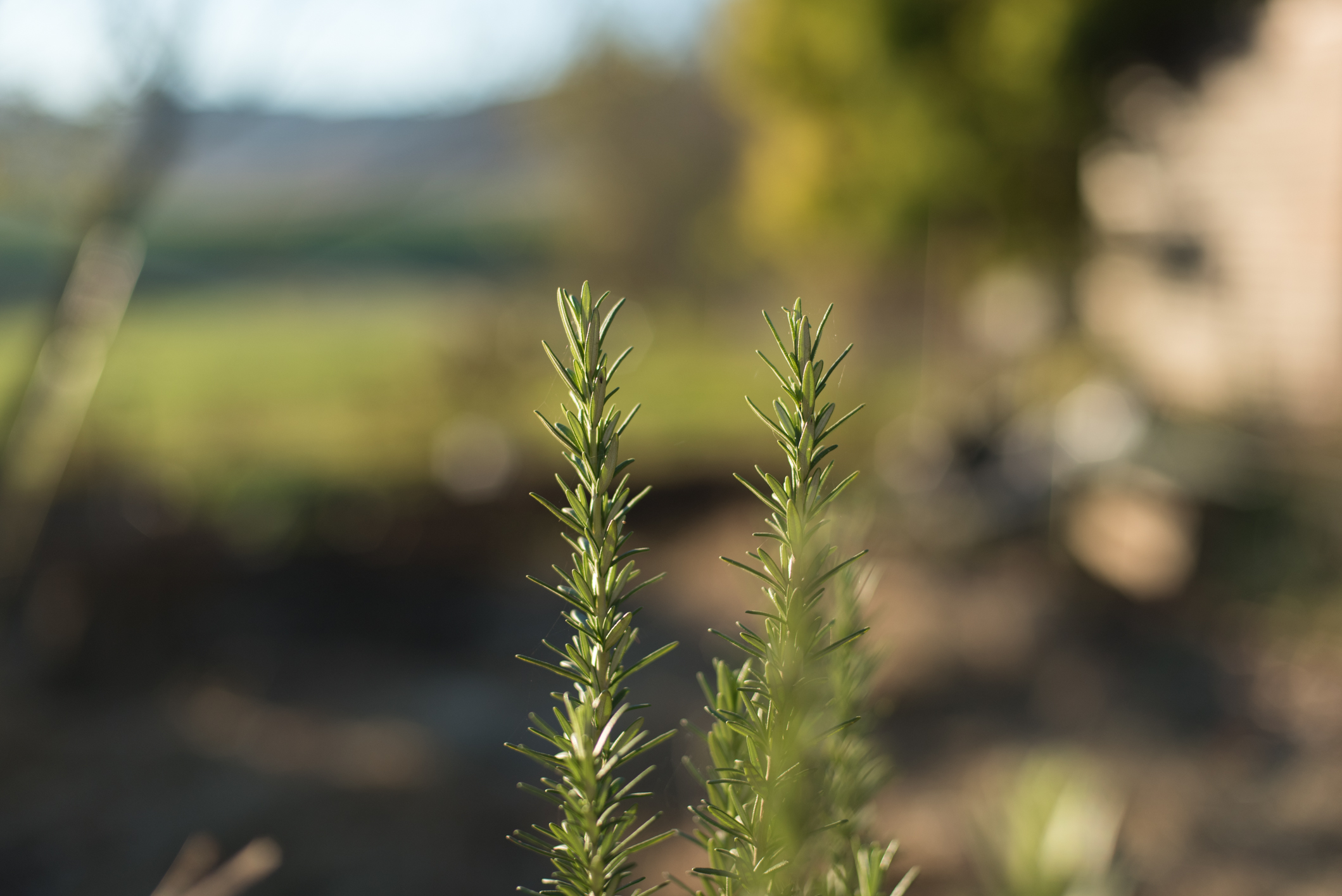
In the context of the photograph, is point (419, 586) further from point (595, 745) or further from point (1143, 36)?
point (1143, 36)

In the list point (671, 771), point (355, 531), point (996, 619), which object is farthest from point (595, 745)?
point (355, 531)

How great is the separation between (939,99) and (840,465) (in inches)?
108

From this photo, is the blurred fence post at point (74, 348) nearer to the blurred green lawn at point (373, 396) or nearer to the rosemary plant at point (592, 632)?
the blurred green lawn at point (373, 396)

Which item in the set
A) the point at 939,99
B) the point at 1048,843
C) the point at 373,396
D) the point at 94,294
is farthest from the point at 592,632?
the point at 373,396

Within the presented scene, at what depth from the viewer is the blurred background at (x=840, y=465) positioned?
2674 millimetres

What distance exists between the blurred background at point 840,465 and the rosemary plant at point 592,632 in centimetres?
4

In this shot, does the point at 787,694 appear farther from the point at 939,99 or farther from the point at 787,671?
the point at 939,99

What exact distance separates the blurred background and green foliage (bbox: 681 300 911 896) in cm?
4

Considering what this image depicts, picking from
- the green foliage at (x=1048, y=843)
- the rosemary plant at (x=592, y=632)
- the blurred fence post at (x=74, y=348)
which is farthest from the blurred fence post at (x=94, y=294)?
the green foliage at (x=1048, y=843)

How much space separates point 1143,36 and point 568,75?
21.6ft

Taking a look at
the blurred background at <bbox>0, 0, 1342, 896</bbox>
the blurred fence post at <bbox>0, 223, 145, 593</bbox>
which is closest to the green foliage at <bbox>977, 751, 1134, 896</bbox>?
the blurred background at <bbox>0, 0, 1342, 896</bbox>

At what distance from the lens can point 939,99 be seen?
6570 millimetres

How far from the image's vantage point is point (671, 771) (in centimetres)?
50

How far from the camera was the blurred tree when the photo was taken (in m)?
5.73
